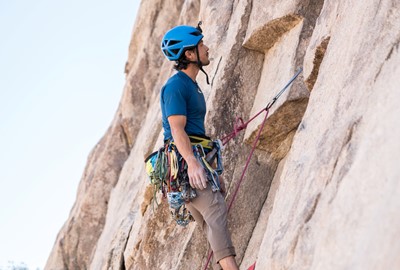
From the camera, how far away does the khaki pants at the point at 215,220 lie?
704cm

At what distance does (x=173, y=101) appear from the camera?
7316mm

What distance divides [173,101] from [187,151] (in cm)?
57

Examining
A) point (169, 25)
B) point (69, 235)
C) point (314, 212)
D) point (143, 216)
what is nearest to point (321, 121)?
point (314, 212)

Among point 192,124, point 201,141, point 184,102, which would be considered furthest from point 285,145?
point 184,102

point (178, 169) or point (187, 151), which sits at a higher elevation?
point (187, 151)

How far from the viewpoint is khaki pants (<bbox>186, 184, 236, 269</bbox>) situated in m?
7.04

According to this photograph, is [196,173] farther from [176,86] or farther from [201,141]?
[176,86]

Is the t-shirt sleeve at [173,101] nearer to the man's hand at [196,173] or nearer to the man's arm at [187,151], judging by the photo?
the man's arm at [187,151]

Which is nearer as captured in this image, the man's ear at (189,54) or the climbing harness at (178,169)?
the climbing harness at (178,169)

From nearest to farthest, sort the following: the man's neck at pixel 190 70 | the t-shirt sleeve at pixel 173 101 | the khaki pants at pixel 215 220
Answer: the khaki pants at pixel 215 220 → the t-shirt sleeve at pixel 173 101 → the man's neck at pixel 190 70

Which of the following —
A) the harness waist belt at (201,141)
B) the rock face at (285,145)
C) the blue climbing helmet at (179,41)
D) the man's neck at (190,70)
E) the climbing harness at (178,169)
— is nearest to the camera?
the rock face at (285,145)

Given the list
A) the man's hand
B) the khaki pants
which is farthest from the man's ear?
the khaki pants

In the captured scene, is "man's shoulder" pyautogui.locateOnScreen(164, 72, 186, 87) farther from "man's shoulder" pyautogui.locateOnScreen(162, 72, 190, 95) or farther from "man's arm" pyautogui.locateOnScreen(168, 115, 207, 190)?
"man's arm" pyautogui.locateOnScreen(168, 115, 207, 190)

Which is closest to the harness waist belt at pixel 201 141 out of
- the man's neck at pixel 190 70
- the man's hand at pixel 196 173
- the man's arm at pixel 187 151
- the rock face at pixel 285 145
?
the man's arm at pixel 187 151
